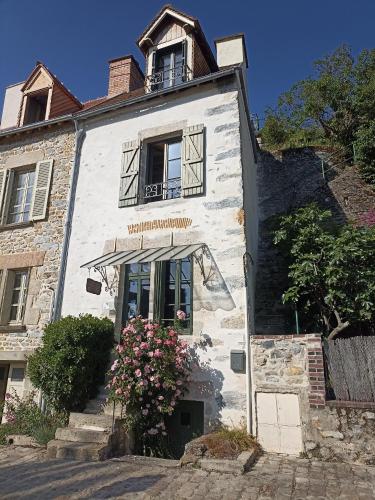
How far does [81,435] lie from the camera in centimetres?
559

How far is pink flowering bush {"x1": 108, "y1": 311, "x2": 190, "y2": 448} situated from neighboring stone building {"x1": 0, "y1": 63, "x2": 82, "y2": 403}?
283 centimetres

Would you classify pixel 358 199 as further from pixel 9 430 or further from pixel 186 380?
pixel 9 430

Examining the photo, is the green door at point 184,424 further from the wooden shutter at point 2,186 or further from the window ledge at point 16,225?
the wooden shutter at point 2,186

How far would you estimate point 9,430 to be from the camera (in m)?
6.53

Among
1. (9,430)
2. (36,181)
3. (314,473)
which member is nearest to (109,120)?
(36,181)

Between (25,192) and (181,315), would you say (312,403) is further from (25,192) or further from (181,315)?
(25,192)

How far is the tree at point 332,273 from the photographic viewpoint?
7.36 m

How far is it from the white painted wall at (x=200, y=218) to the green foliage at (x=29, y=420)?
1.96m

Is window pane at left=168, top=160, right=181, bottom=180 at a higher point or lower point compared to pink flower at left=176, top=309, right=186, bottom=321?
higher

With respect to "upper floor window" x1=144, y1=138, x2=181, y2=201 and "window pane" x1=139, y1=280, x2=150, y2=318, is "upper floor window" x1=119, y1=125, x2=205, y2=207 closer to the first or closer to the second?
"upper floor window" x1=144, y1=138, x2=181, y2=201

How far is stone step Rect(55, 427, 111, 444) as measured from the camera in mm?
5453

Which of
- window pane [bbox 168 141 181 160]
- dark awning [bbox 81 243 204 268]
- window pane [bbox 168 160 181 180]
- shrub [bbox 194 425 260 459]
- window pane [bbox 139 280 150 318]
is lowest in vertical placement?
shrub [bbox 194 425 260 459]

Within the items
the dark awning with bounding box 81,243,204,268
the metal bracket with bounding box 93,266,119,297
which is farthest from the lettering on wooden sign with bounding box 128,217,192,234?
the metal bracket with bounding box 93,266,119,297

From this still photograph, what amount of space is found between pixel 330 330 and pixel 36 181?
316 inches
